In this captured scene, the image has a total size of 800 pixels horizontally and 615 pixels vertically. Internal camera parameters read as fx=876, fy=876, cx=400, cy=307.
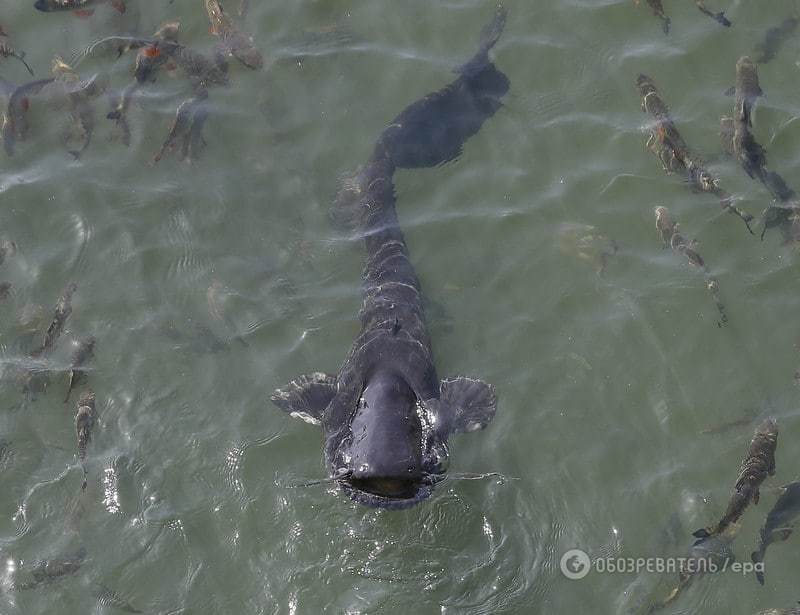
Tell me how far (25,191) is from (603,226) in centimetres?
613

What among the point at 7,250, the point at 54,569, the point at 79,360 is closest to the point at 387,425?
the point at 54,569

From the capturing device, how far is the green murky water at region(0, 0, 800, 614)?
7.03 m

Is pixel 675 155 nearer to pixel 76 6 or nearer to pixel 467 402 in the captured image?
pixel 467 402

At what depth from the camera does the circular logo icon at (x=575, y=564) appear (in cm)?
694

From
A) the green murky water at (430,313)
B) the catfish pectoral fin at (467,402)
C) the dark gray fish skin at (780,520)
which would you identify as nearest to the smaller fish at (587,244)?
the green murky water at (430,313)

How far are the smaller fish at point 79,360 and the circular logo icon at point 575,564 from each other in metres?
4.56

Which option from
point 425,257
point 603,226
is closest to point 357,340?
point 425,257

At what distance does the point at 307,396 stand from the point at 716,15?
22.4 feet

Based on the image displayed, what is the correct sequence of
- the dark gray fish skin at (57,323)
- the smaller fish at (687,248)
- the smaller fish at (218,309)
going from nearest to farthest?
the dark gray fish skin at (57,323)
the smaller fish at (218,309)
the smaller fish at (687,248)

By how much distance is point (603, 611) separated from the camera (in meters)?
6.77

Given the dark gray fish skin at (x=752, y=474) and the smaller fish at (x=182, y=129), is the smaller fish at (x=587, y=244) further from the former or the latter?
the smaller fish at (x=182, y=129)

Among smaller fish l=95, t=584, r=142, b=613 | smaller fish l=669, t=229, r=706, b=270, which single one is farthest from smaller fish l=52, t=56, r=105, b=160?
smaller fish l=669, t=229, r=706, b=270

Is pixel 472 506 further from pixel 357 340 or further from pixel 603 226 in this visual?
pixel 603 226

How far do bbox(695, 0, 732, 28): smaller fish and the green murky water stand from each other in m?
0.09
